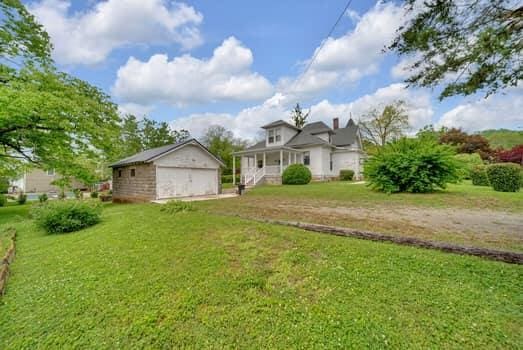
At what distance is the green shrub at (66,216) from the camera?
21.1 feet

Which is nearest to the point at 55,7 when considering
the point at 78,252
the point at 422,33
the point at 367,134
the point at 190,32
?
the point at 190,32

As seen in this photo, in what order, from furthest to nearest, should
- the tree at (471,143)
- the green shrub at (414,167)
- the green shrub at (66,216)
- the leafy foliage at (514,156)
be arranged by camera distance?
the tree at (471,143) < the leafy foliage at (514,156) < the green shrub at (414,167) < the green shrub at (66,216)

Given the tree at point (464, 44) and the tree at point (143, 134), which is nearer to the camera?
the tree at point (464, 44)

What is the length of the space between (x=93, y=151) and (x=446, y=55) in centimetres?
1483

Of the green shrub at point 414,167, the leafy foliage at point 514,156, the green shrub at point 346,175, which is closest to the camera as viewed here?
the green shrub at point 414,167

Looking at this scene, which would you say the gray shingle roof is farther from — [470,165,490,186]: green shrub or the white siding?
[470,165,490,186]: green shrub

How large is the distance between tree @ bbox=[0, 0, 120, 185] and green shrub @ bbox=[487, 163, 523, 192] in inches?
781

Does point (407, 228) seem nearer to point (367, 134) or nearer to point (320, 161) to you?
point (320, 161)

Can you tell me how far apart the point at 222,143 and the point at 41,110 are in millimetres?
21877

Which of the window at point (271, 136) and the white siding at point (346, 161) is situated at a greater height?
the window at point (271, 136)

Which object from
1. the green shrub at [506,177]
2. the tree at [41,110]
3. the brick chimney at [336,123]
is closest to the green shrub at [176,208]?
the tree at [41,110]

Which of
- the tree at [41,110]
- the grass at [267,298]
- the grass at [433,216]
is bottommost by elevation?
the grass at [267,298]

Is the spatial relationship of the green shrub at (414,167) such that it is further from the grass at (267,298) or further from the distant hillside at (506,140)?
the distant hillside at (506,140)

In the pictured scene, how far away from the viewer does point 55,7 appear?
9.29m
